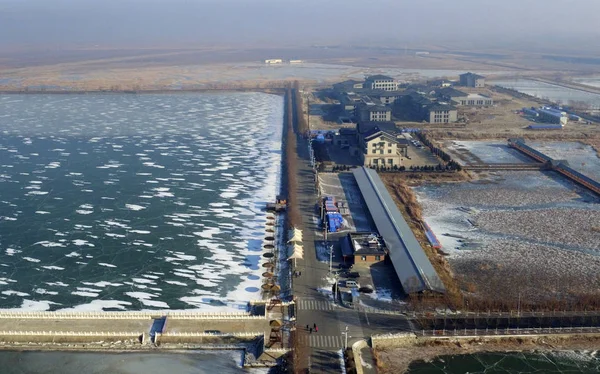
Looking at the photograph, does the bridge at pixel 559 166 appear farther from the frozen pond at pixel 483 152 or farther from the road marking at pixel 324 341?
the road marking at pixel 324 341

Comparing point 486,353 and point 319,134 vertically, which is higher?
point 319,134

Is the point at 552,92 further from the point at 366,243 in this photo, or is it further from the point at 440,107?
the point at 366,243

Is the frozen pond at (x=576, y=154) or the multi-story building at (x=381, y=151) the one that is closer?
the frozen pond at (x=576, y=154)

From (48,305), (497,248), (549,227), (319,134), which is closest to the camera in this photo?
(48,305)

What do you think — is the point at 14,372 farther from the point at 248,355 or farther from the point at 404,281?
the point at 404,281

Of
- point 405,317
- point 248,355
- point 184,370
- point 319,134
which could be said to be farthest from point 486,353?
point 319,134

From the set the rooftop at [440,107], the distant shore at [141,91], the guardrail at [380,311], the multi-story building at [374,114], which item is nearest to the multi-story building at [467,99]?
the rooftop at [440,107]

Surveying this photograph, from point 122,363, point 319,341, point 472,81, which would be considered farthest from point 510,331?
point 472,81
